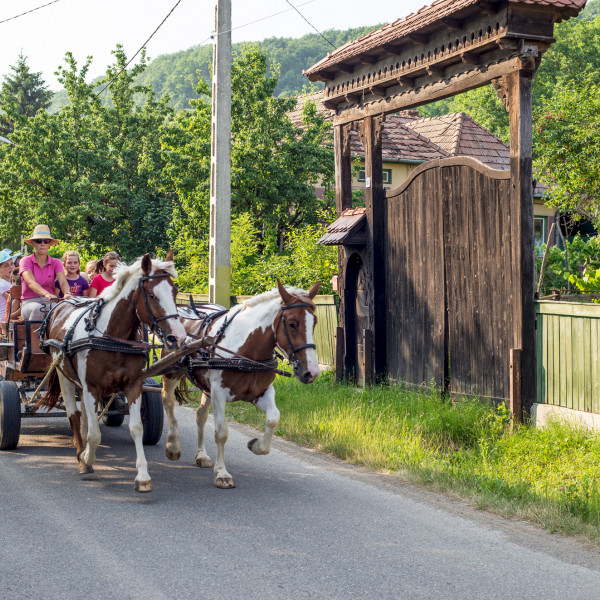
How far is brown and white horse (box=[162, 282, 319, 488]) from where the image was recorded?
6.89 m

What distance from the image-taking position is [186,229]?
74.6ft

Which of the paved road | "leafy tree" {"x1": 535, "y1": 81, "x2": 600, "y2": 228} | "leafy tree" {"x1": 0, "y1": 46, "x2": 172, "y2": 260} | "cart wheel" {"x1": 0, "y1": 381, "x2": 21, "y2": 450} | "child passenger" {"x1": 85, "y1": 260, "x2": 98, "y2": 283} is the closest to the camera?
the paved road

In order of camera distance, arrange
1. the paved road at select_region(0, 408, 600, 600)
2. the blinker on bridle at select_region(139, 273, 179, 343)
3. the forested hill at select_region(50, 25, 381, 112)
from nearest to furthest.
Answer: the paved road at select_region(0, 408, 600, 600), the blinker on bridle at select_region(139, 273, 179, 343), the forested hill at select_region(50, 25, 381, 112)

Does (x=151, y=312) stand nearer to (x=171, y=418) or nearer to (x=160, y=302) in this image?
(x=160, y=302)

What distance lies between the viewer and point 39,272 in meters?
9.42

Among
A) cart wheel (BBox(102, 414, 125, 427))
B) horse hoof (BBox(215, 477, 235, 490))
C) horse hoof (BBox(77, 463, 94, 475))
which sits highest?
cart wheel (BBox(102, 414, 125, 427))

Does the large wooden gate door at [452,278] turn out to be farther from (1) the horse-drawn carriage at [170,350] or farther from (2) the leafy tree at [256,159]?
(2) the leafy tree at [256,159]

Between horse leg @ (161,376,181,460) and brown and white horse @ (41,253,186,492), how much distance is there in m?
0.84

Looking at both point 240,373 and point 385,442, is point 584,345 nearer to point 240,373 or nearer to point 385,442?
point 385,442

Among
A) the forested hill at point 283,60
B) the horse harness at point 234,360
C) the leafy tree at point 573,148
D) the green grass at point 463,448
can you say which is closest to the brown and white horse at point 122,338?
the horse harness at point 234,360

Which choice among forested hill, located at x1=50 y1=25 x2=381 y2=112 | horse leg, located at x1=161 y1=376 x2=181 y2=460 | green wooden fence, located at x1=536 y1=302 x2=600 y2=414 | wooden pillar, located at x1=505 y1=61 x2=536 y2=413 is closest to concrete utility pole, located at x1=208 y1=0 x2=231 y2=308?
horse leg, located at x1=161 y1=376 x2=181 y2=460

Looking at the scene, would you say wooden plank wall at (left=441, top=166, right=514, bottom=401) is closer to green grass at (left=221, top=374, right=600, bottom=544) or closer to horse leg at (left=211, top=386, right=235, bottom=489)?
green grass at (left=221, top=374, right=600, bottom=544)

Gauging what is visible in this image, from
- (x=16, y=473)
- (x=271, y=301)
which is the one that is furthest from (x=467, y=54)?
(x=16, y=473)

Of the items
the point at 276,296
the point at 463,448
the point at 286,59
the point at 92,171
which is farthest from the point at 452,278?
the point at 286,59
